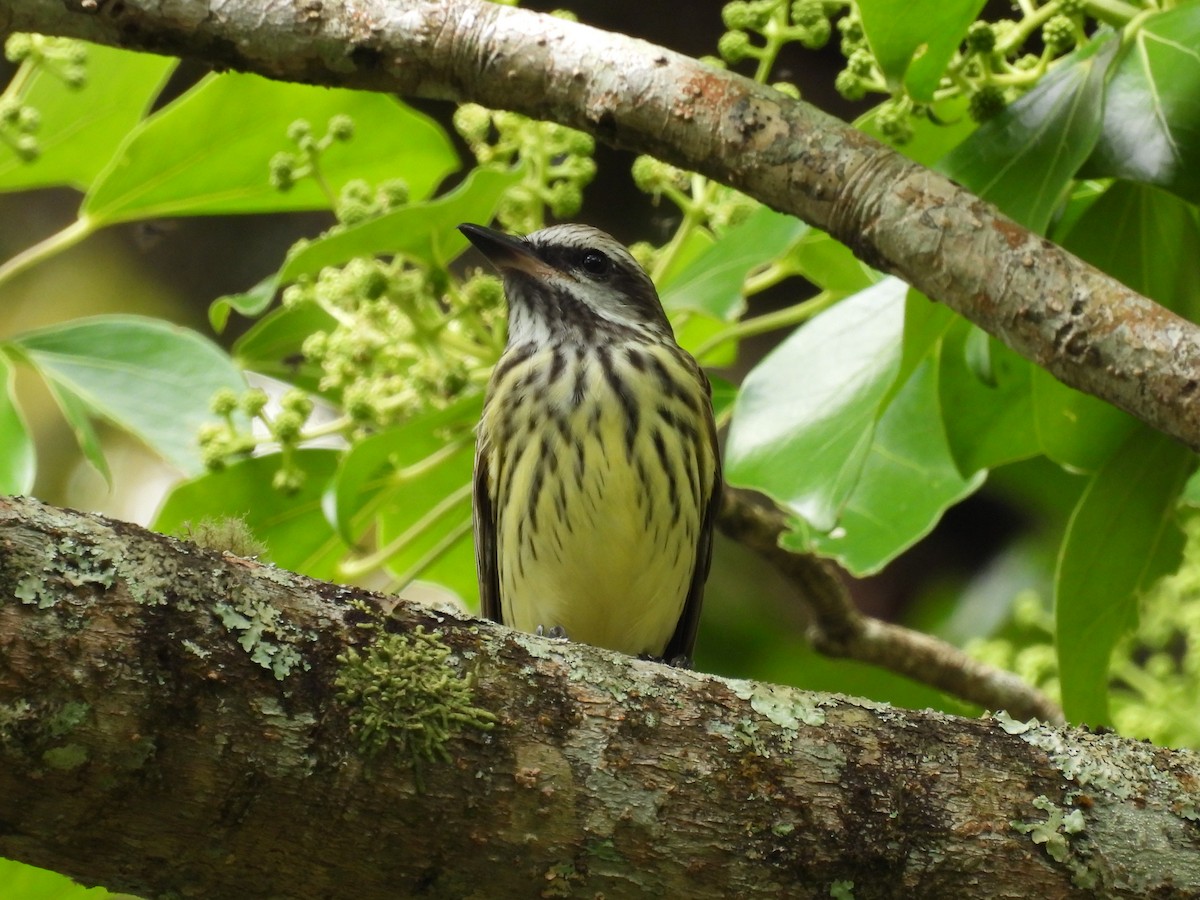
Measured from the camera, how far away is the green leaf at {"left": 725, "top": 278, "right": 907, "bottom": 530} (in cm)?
303

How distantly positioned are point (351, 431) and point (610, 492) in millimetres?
636

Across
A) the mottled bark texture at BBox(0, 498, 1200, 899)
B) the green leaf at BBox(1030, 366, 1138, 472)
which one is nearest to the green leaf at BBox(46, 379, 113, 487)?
the mottled bark texture at BBox(0, 498, 1200, 899)

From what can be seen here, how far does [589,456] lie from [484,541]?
0.45 meters

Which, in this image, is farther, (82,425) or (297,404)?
(82,425)

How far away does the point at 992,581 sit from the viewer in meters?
6.02

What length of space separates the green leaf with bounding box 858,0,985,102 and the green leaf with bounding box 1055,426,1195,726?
98cm

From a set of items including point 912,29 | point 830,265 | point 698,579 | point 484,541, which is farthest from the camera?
point 698,579

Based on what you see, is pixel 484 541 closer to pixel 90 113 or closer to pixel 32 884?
pixel 32 884

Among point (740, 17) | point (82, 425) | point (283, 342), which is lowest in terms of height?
point (82, 425)

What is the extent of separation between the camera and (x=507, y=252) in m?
3.69

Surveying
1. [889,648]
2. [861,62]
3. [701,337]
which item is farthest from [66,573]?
[889,648]

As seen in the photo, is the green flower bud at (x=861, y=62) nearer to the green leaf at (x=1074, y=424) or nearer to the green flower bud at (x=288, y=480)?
the green leaf at (x=1074, y=424)

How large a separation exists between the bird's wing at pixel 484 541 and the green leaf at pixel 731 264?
2.28 feet

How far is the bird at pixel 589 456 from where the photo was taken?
362cm
